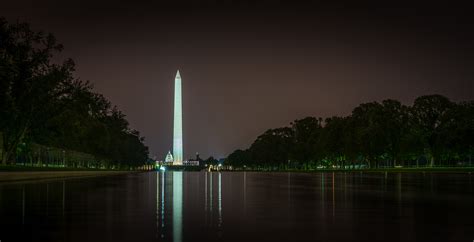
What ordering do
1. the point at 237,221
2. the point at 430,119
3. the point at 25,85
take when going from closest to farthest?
1. the point at 237,221
2. the point at 25,85
3. the point at 430,119

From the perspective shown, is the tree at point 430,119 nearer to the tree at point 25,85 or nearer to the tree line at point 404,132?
the tree line at point 404,132

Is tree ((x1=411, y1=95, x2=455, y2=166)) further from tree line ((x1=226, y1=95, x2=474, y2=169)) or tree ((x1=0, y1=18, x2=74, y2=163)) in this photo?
tree ((x1=0, y1=18, x2=74, y2=163))

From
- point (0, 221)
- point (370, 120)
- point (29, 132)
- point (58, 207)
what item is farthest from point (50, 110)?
point (370, 120)

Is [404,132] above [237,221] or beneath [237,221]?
above

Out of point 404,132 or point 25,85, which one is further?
point 404,132

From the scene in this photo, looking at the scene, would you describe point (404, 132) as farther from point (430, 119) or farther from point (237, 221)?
point (237, 221)

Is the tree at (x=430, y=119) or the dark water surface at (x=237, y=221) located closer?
the dark water surface at (x=237, y=221)

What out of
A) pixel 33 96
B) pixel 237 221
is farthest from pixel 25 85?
pixel 237 221

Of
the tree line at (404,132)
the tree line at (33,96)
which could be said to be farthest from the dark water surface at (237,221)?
the tree line at (404,132)

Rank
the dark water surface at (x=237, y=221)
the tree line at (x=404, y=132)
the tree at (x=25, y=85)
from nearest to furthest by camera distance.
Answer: the dark water surface at (x=237, y=221) < the tree at (x=25, y=85) < the tree line at (x=404, y=132)

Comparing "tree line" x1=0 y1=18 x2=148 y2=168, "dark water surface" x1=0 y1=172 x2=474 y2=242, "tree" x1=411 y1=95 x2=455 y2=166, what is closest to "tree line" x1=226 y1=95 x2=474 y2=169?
"tree" x1=411 y1=95 x2=455 y2=166

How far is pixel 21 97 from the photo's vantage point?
56062 mm

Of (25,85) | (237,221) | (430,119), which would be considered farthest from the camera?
(430,119)

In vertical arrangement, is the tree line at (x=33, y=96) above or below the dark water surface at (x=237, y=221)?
above
